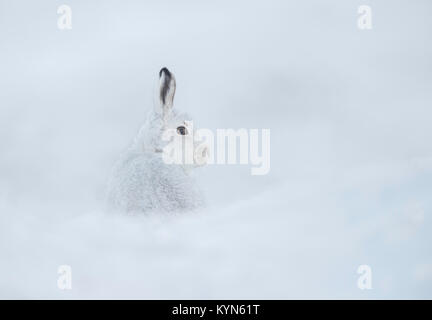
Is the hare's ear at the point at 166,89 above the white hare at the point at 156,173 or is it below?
above

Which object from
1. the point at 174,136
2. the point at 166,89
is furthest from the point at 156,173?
the point at 166,89

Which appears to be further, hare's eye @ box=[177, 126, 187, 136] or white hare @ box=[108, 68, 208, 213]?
hare's eye @ box=[177, 126, 187, 136]

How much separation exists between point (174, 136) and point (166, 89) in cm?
32

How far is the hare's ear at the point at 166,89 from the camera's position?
3387 mm

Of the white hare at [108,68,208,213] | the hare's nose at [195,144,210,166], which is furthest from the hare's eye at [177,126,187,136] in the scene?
the hare's nose at [195,144,210,166]

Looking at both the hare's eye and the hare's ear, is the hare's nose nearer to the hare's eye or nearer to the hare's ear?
the hare's eye

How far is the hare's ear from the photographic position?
339 centimetres

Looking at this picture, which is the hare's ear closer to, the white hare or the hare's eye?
the white hare

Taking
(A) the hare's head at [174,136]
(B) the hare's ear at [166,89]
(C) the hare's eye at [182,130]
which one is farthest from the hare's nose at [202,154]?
(B) the hare's ear at [166,89]

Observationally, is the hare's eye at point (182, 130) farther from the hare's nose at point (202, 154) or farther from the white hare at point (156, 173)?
the hare's nose at point (202, 154)

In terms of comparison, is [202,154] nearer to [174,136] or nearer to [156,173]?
[174,136]

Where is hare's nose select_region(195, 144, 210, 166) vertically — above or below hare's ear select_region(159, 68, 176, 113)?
below
